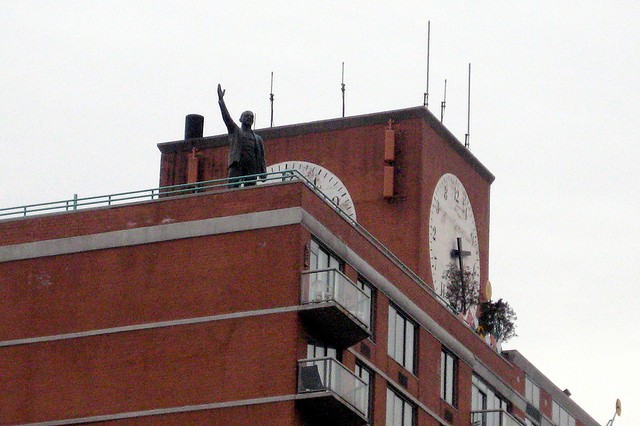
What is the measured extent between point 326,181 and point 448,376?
13026mm

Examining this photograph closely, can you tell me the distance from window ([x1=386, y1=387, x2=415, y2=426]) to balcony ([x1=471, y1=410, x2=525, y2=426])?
5.84 meters

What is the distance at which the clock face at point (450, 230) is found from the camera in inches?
3391

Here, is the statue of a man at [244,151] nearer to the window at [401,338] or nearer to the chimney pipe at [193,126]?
the window at [401,338]

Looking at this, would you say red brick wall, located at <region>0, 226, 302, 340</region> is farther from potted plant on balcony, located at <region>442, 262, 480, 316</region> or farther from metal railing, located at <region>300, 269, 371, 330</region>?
potted plant on balcony, located at <region>442, 262, 480, 316</region>

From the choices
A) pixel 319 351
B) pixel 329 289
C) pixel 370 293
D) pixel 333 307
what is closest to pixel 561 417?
pixel 370 293

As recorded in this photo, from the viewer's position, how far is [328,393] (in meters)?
64.8

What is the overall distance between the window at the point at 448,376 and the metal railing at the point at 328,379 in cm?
985

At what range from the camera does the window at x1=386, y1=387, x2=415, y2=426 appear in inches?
2827

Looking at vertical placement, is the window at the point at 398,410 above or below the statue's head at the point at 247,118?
below

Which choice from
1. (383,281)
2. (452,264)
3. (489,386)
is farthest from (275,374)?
(452,264)

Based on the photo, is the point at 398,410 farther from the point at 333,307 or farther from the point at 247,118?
the point at 247,118

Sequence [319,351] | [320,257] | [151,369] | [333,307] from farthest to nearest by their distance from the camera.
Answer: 1. [320,257]
2. [319,351]
3. [151,369]
4. [333,307]

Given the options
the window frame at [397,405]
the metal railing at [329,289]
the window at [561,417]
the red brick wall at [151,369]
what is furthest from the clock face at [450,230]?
the red brick wall at [151,369]

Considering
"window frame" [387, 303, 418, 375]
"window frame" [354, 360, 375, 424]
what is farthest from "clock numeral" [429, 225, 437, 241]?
"window frame" [354, 360, 375, 424]
